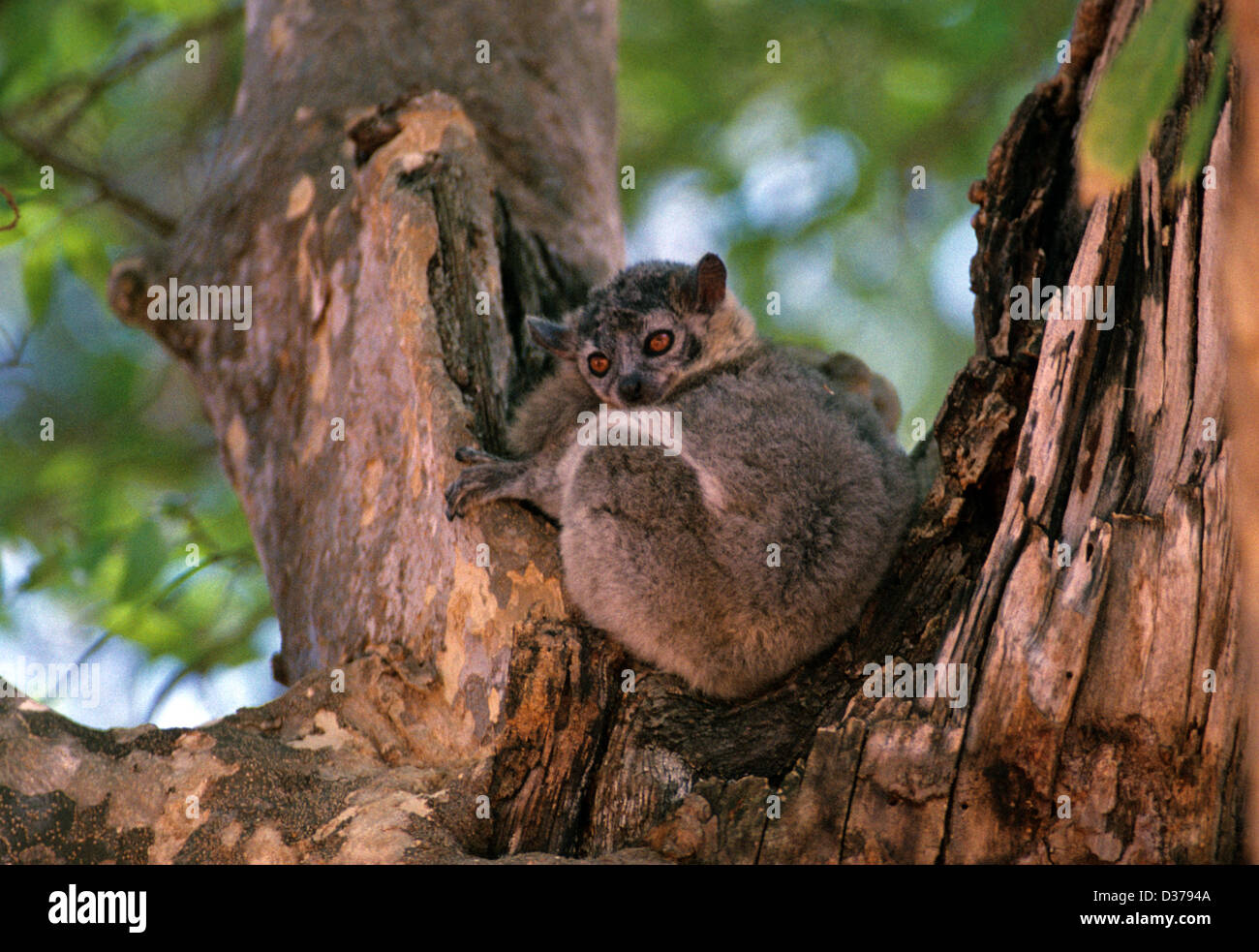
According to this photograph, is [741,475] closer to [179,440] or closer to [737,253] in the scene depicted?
[737,253]

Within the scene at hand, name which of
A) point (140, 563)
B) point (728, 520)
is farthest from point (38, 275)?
point (728, 520)

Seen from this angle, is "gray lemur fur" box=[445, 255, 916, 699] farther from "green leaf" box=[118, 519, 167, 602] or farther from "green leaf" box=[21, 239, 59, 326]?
"green leaf" box=[21, 239, 59, 326]

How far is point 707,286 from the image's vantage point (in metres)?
4.26

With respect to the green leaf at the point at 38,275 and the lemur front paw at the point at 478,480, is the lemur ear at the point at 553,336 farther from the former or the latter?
the green leaf at the point at 38,275

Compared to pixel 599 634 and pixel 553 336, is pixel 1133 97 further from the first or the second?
pixel 553 336

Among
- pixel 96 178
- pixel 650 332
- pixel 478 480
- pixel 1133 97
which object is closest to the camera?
pixel 1133 97

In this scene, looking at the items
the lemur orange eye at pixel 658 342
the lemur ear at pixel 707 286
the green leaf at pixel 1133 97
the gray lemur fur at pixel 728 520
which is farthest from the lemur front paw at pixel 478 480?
the green leaf at pixel 1133 97

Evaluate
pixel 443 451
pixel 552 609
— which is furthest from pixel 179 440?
pixel 552 609

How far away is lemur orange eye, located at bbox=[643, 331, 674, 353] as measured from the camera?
420cm

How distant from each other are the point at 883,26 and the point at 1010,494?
4159mm

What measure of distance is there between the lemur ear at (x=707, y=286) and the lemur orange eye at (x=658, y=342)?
0.60ft

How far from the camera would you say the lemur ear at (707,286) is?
13.9 feet

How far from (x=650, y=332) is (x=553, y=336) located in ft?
1.26

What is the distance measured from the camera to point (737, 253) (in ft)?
21.1
